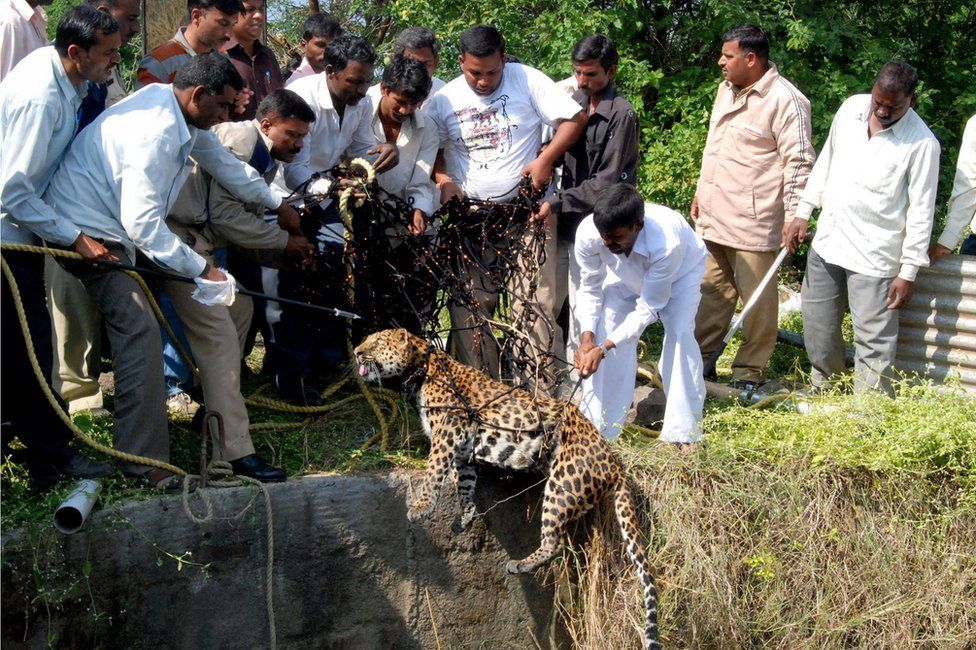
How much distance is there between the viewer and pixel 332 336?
712 centimetres

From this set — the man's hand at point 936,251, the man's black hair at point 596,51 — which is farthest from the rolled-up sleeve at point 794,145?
the man's black hair at point 596,51

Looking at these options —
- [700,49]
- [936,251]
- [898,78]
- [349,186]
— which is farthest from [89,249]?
[700,49]

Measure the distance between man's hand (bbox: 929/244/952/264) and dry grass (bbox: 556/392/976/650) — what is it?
4.80 feet

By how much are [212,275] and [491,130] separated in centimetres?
230

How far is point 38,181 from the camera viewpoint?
5.28 m

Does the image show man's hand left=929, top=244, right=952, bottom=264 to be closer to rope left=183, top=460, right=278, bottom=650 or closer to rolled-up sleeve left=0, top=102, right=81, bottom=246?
rope left=183, top=460, right=278, bottom=650

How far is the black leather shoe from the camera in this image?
594 centimetres

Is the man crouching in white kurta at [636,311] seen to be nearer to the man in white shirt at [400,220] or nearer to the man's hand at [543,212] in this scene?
the man's hand at [543,212]

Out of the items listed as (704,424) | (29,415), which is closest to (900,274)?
(704,424)

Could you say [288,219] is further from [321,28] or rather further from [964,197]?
[964,197]

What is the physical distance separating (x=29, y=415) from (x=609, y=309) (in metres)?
3.39

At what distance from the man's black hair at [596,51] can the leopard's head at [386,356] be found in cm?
228

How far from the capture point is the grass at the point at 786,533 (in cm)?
623

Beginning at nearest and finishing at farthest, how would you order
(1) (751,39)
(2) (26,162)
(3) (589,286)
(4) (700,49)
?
(2) (26,162) < (3) (589,286) < (1) (751,39) < (4) (700,49)
